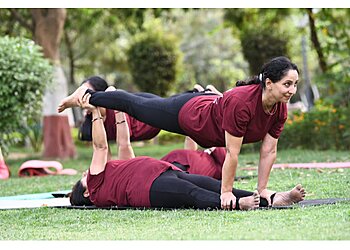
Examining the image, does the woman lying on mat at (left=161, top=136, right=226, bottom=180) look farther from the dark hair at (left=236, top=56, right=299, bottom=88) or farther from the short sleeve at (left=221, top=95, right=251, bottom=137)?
the dark hair at (left=236, top=56, right=299, bottom=88)

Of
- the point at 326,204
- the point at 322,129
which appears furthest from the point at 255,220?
the point at 322,129

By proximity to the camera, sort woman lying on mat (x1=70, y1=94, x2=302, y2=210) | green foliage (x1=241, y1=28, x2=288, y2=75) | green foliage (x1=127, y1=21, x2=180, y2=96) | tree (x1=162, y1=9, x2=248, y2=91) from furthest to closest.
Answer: tree (x1=162, y1=9, x2=248, y2=91)
green foliage (x1=127, y1=21, x2=180, y2=96)
green foliage (x1=241, y1=28, x2=288, y2=75)
woman lying on mat (x1=70, y1=94, x2=302, y2=210)

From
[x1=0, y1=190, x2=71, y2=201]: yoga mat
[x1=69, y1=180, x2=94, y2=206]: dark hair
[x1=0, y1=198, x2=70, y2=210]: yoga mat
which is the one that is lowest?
[x1=0, y1=190, x2=71, y2=201]: yoga mat

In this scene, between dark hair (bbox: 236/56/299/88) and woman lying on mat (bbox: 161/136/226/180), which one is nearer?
dark hair (bbox: 236/56/299/88)

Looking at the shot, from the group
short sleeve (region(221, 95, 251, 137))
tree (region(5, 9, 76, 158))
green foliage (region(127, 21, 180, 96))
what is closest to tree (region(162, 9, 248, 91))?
green foliage (region(127, 21, 180, 96))

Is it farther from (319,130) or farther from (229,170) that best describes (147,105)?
(319,130)

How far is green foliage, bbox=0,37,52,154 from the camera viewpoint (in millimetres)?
9305

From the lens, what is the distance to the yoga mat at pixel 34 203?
18.5 feet

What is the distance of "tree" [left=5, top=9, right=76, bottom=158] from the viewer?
38.1ft

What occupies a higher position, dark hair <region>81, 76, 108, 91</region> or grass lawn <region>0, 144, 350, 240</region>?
dark hair <region>81, 76, 108, 91</region>

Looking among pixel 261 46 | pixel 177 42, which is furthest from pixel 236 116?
pixel 177 42

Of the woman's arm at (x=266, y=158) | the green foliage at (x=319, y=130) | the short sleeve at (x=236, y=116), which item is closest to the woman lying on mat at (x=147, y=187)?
the woman's arm at (x=266, y=158)

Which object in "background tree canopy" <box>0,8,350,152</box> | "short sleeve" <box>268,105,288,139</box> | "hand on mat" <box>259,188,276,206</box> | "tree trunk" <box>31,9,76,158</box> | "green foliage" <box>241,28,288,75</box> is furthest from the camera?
"green foliage" <box>241,28,288,75</box>
